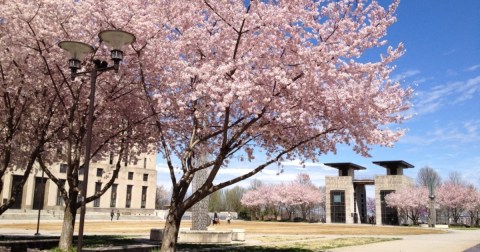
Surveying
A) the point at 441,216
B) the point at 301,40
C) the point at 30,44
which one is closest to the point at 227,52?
the point at 301,40

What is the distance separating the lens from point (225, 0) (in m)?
12.8

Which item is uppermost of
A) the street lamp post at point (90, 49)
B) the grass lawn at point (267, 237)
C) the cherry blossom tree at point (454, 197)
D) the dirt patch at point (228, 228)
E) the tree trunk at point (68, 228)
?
the street lamp post at point (90, 49)

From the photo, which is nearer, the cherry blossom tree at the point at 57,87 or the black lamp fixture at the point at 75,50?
the black lamp fixture at the point at 75,50

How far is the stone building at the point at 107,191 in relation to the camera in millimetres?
75375

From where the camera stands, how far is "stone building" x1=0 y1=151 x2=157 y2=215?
7538 centimetres

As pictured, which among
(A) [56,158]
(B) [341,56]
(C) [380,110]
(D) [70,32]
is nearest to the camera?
(B) [341,56]

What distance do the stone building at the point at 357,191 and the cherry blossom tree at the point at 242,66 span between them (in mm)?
76820

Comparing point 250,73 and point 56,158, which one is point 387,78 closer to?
point 250,73

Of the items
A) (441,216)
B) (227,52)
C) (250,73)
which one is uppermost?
(227,52)

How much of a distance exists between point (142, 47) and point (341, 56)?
6.44 metres

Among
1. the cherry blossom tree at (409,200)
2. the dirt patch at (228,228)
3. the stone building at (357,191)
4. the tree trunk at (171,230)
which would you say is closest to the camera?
the tree trunk at (171,230)

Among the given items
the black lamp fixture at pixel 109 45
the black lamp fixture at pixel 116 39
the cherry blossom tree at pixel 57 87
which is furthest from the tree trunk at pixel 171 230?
the black lamp fixture at pixel 116 39

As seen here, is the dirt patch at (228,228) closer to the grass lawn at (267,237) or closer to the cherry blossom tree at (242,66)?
the grass lawn at (267,237)

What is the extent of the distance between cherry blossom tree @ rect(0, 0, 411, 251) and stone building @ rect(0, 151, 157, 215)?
60.7 meters
